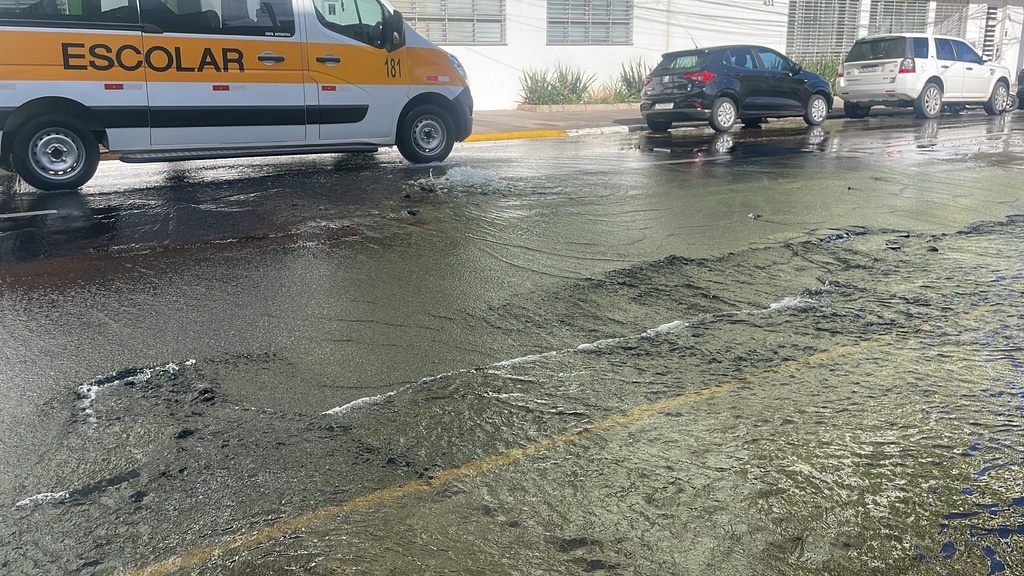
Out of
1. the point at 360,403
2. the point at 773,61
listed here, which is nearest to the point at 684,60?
the point at 773,61

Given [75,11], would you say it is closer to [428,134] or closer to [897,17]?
[428,134]

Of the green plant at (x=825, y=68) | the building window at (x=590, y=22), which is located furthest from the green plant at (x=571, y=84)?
the green plant at (x=825, y=68)

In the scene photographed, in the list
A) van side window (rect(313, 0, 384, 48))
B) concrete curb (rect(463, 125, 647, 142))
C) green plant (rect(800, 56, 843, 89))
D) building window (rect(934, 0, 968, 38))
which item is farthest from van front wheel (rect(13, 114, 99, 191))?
building window (rect(934, 0, 968, 38))

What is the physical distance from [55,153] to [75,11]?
1373 millimetres

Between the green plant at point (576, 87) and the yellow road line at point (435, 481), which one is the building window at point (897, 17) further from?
the yellow road line at point (435, 481)

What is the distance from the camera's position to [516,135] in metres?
15.1

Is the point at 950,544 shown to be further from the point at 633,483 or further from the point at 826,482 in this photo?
the point at 633,483

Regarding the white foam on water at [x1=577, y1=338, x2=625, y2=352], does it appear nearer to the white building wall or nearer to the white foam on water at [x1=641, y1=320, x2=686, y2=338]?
the white foam on water at [x1=641, y1=320, x2=686, y2=338]

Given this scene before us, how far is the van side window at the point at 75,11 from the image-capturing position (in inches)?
299

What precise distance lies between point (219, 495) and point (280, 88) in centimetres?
724

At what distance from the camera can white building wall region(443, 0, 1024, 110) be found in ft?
66.0

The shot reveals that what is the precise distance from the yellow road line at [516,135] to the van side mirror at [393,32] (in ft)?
14.5

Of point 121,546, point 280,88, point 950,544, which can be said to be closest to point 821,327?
point 950,544

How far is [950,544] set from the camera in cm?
240
